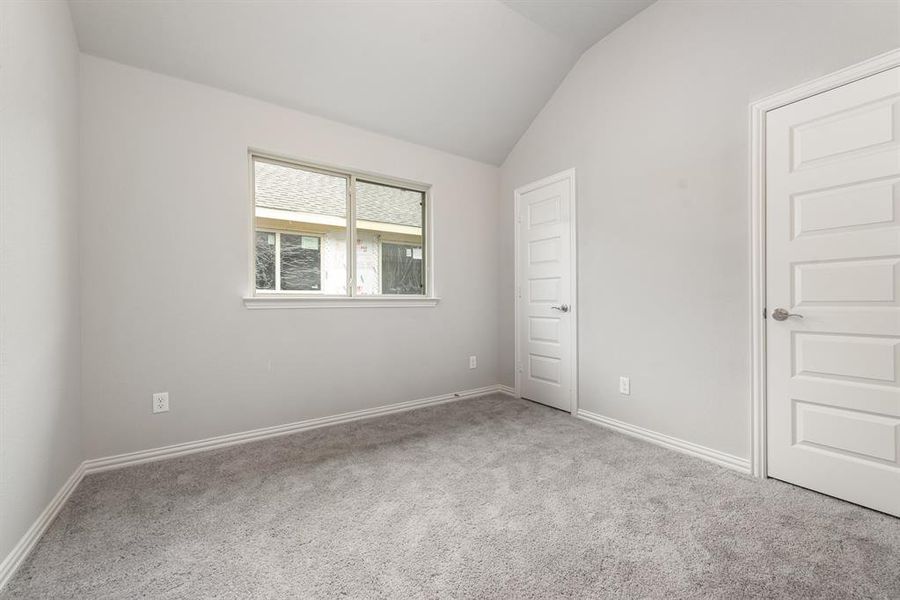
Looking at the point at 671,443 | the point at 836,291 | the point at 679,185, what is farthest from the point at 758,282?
the point at 671,443

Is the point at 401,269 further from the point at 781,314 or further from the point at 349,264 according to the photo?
the point at 781,314

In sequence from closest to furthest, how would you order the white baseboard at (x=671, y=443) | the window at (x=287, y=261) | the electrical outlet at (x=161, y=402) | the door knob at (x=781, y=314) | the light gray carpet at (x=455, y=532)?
the light gray carpet at (x=455, y=532) → the door knob at (x=781, y=314) → the white baseboard at (x=671, y=443) → the electrical outlet at (x=161, y=402) → the window at (x=287, y=261)

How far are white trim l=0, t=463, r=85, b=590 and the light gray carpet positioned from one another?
0.04 meters

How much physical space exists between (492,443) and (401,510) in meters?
0.97

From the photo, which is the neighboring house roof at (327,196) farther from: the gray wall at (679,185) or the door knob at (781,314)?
the door knob at (781,314)

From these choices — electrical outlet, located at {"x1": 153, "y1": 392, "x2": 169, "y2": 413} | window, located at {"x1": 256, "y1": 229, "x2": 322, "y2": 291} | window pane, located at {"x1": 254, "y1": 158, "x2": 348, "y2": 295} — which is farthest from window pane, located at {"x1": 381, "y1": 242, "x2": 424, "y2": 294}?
electrical outlet, located at {"x1": 153, "y1": 392, "x2": 169, "y2": 413}

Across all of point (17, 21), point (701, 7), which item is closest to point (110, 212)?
point (17, 21)

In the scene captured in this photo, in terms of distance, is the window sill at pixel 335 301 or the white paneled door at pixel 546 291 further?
the white paneled door at pixel 546 291

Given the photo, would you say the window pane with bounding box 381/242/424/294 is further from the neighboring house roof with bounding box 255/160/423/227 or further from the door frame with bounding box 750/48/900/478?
the door frame with bounding box 750/48/900/478

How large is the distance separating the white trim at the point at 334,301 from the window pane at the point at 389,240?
0.14 meters

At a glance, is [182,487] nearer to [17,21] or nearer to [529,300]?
[17,21]

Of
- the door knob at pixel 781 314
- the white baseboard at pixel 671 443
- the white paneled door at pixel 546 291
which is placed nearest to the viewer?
the door knob at pixel 781 314

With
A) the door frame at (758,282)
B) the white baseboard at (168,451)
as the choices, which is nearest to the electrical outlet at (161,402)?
the white baseboard at (168,451)

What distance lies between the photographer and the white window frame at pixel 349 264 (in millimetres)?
2736
